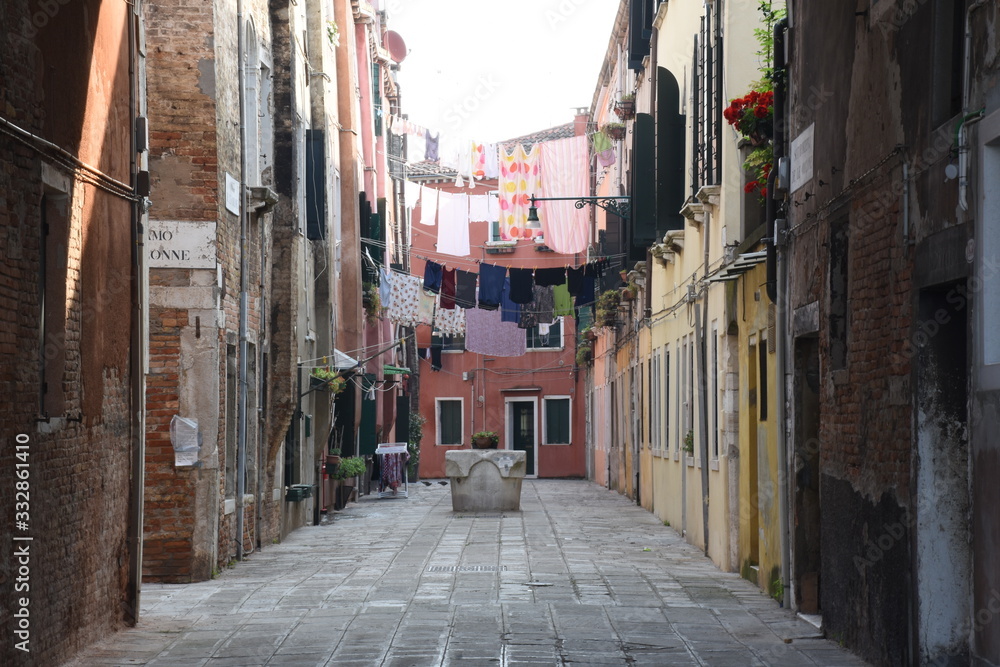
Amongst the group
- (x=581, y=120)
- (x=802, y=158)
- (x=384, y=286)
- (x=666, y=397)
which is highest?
(x=581, y=120)

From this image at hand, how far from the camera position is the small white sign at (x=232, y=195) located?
14.5 m

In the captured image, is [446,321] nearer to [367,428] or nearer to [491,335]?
[491,335]

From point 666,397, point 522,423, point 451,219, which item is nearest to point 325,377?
point 666,397

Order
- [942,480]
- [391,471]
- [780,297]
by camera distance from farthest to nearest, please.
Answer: [391,471] → [780,297] → [942,480]

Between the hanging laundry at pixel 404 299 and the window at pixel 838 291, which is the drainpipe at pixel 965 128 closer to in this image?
the window at pixel 838 291

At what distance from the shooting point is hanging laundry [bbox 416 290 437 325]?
33.7 m

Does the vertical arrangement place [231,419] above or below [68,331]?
below

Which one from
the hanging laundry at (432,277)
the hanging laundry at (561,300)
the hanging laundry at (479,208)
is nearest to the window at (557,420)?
the hanging laundry at (479,208)

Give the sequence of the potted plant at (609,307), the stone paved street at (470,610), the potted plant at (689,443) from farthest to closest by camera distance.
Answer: the potted plant at (609,307)
the potted plant at (689,443)
the stone paved street at (470,610)

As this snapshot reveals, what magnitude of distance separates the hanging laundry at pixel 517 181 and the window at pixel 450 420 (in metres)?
9.61

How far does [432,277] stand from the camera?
33.8 metres

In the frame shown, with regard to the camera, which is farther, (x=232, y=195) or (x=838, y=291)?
(x=232, y=195)

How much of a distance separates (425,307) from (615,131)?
7.09 m

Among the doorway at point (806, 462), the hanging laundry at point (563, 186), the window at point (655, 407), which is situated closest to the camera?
the doorway at point (806, 462)
